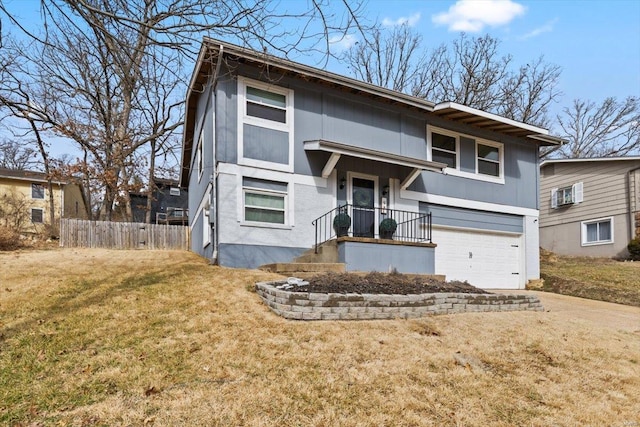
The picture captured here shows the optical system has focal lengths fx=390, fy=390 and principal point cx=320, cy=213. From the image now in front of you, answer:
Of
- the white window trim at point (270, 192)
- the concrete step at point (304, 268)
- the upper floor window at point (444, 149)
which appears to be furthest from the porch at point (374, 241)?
the upper floor window at point (444, 149)

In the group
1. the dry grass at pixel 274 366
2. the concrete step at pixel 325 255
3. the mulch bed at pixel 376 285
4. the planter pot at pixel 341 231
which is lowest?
the dry grass at pixel 274 366

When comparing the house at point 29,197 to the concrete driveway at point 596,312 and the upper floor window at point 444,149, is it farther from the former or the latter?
the concrete driveway at point 596,312

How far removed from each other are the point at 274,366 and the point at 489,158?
1176cm

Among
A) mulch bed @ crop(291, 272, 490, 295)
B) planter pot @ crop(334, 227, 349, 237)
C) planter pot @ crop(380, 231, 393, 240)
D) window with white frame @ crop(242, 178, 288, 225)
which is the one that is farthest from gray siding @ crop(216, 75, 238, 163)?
planter pot @ crop(380, 231, 393, 240)

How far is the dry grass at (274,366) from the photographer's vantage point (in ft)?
Result: 11.0

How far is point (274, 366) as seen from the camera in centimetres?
419

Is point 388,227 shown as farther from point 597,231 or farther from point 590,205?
point 597,231

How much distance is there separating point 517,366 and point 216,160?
7.50m

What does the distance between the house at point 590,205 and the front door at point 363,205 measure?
1258 cm

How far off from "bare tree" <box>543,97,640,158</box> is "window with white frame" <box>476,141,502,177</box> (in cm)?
1742

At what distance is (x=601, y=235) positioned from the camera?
58.1 feet

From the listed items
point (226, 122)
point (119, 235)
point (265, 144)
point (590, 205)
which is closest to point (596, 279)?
point (590, 205)

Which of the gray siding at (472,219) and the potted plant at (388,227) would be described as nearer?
the potted plant at (388,227)

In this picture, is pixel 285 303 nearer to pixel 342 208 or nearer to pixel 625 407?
pixel 625 407
